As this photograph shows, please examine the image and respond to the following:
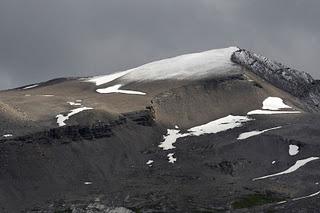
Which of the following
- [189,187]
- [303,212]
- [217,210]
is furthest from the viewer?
[189,187]

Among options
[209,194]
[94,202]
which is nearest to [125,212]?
[94,202]

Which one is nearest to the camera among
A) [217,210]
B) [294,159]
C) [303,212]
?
[303,212]

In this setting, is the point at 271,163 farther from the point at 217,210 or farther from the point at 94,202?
the point at 94,202

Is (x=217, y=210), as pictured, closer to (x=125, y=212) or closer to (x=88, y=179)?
(x=125, y=212)

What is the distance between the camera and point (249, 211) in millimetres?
163250

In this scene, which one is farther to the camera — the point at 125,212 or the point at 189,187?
the point at 189,187

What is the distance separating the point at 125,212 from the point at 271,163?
4473 centimetres

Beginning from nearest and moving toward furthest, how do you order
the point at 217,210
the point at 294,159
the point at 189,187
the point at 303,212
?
the point at 303,212, the point at 217,210, the point at 189,187, the point at 294,159

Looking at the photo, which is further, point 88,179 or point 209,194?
point 88,179

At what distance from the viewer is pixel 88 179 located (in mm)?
197750

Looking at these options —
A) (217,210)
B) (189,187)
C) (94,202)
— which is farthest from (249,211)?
(94,202)

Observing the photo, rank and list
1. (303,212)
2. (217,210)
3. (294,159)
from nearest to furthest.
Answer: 1. (303,212)
2. (217,210)
3. (294,159)

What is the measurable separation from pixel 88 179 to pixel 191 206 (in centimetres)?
3582

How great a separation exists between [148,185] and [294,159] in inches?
1515
